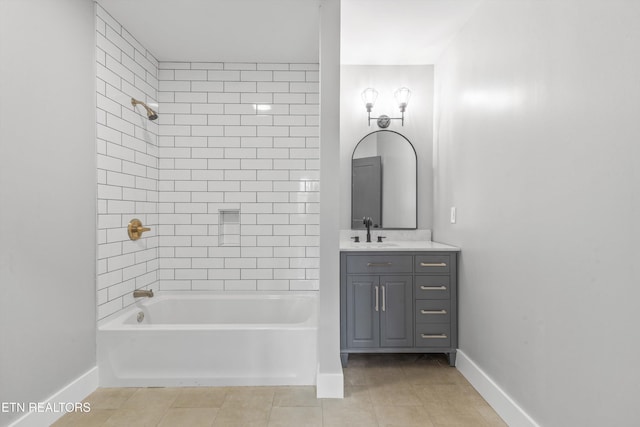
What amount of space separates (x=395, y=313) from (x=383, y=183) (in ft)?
4.13

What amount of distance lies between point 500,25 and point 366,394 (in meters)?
2.45

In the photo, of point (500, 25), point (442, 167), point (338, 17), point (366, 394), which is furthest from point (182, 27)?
point (366, 394)

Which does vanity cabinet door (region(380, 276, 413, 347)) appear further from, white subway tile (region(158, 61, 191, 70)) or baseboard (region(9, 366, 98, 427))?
white subway tile (region(158, 61, 191, 70))

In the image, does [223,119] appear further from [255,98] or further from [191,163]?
[191,163]

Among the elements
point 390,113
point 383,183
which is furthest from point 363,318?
point 390,113

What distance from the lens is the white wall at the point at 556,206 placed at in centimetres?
132

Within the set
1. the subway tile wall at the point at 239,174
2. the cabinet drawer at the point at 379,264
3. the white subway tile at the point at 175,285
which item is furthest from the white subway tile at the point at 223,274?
the cabinet drawer at the point at 379,264

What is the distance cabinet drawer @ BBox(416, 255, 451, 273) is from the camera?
283 centimetres

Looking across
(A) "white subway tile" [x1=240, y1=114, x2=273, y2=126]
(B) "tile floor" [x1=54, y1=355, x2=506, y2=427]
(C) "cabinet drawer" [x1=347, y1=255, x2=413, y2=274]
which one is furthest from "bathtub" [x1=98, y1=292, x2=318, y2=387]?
(A) "white subway tile" [x1=240, y1=114, x2=273, y2=126]

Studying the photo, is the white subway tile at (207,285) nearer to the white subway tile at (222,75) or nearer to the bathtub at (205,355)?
the bathtub at (205,355)

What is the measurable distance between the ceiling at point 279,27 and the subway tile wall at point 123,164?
0.20 meters

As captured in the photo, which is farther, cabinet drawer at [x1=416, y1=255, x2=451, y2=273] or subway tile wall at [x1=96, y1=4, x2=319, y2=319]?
subway tile wall at [x1=96, y1=4, x2=319, y2=319]

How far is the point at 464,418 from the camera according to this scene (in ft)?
6.89

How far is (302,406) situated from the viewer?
222cm
